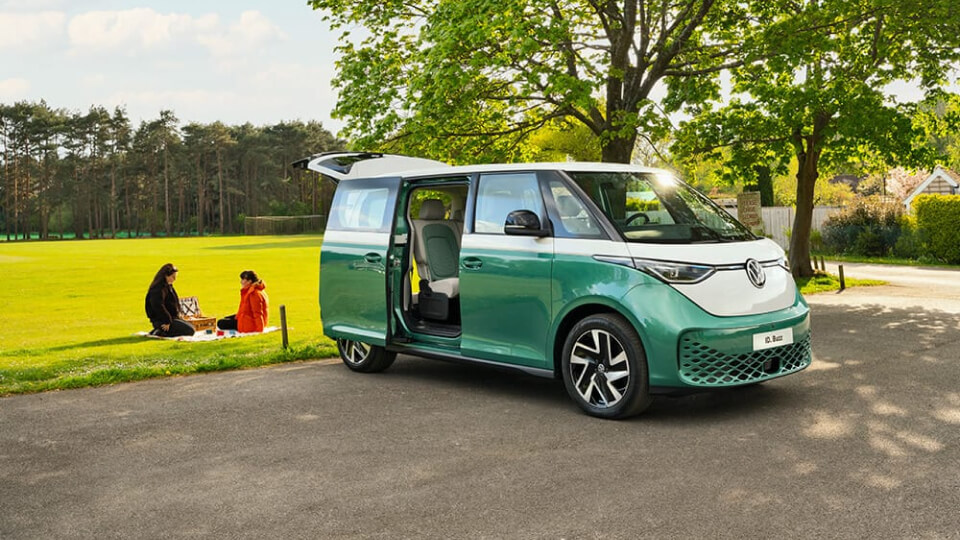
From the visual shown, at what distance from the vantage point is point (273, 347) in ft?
40.7

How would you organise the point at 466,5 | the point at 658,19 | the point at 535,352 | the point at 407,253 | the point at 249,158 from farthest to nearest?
the point at 249,158, the point at 658,19, the point at 466,5, the point at 407,253, the point at 535,352

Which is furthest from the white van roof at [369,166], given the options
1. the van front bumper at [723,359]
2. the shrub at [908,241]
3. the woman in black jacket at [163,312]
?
the shrub at [908,241]

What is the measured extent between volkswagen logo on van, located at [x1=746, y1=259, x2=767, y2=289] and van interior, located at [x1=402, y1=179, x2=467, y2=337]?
9.67 feet

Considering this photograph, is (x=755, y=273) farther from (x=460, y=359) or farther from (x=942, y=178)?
(x=942, y=178)

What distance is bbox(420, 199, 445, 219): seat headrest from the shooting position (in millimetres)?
9297

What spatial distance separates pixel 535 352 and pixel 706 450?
6.35 feet

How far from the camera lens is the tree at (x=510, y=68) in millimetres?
14023

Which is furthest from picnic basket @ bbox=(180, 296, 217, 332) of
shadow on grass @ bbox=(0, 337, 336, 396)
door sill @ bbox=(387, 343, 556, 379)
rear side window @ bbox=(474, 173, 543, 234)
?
rear side window @ bbox=(474, 173, 543, 234)

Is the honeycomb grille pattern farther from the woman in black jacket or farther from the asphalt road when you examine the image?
the woman in black jacket

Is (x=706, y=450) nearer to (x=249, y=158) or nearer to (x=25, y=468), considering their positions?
(x=25, y=468)

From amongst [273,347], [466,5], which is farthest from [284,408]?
[466,5]

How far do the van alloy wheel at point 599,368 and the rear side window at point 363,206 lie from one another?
2.65 meters

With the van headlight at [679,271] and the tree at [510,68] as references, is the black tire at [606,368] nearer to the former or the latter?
the van headlight at [679,271]

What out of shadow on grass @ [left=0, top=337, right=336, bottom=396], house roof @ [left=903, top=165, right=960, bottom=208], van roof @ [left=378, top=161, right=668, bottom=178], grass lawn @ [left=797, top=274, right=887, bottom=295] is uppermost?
house roof @ [left=903, top=165, right=960, bottom=208]
